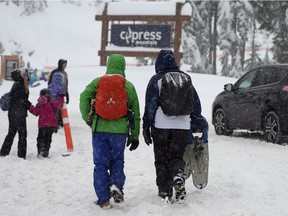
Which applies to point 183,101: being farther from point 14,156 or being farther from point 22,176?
point 14,156

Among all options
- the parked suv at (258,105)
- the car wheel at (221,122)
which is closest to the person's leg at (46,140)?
the parked suv at (258,105)

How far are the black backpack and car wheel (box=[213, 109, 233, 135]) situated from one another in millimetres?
7110

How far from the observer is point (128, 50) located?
25.7 m

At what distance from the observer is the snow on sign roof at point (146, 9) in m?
25.0

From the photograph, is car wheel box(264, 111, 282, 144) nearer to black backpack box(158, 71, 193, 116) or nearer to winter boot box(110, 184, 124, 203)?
black backpack box(158, 71, 193, 116)

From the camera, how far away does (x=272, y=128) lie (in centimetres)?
1035

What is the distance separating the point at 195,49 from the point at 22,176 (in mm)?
39154

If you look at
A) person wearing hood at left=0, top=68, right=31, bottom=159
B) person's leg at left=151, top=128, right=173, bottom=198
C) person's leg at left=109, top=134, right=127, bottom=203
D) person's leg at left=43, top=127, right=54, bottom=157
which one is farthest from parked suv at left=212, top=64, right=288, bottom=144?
person's leg at left=109, top=134, right=127, bottom=203

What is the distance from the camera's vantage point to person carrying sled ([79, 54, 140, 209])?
5.33 m

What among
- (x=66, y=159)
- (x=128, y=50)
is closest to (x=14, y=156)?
(x=66, y=159)

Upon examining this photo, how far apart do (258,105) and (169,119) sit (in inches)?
232

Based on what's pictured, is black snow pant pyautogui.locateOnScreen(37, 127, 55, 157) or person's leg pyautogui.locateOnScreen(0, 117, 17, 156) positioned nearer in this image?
person's leg pyautogui.locateOnScreen(0, 117, 17, 156)

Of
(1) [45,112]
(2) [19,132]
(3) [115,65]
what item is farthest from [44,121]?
(3) [115,65]

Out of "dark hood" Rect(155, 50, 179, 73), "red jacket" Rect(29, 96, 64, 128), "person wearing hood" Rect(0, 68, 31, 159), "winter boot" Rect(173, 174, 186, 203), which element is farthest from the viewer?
"red jacket" Rect(29, 96, 64, 128)
